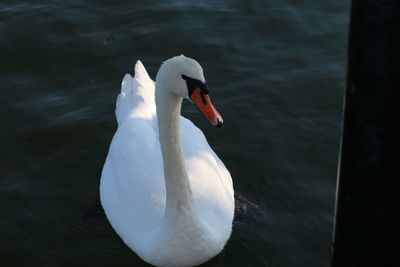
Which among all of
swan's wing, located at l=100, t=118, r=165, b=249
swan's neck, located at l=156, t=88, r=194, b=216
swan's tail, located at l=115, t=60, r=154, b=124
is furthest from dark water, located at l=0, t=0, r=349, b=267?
swan's neck, located at l=156, t=88, r=194, b=216

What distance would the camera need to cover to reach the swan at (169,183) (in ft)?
18.6

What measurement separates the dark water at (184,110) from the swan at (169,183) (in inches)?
13.9

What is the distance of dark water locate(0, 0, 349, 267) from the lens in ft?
23.3

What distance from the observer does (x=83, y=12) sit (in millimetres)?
11203

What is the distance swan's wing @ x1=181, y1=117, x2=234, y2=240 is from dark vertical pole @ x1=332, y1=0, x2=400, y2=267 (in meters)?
3.45

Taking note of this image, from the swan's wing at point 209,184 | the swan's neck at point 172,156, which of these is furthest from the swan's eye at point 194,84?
the swan's wing at point 209,184

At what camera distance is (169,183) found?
20.1 feet

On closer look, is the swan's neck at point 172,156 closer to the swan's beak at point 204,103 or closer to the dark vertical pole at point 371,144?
the swan's beak at point 204,103

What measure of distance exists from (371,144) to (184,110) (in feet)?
20.5

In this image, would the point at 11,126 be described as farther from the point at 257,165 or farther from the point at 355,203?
the point at 355,203

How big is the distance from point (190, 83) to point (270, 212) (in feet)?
7.79

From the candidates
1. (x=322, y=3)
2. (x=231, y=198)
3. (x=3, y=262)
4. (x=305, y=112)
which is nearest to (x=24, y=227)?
(x=3, y=262)

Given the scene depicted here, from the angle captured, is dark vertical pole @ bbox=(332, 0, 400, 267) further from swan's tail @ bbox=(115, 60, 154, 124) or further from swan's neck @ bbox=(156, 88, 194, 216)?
swan's tail @ bbox=(115, 60, 154, 124)

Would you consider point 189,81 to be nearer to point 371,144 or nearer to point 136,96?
point 136,96
